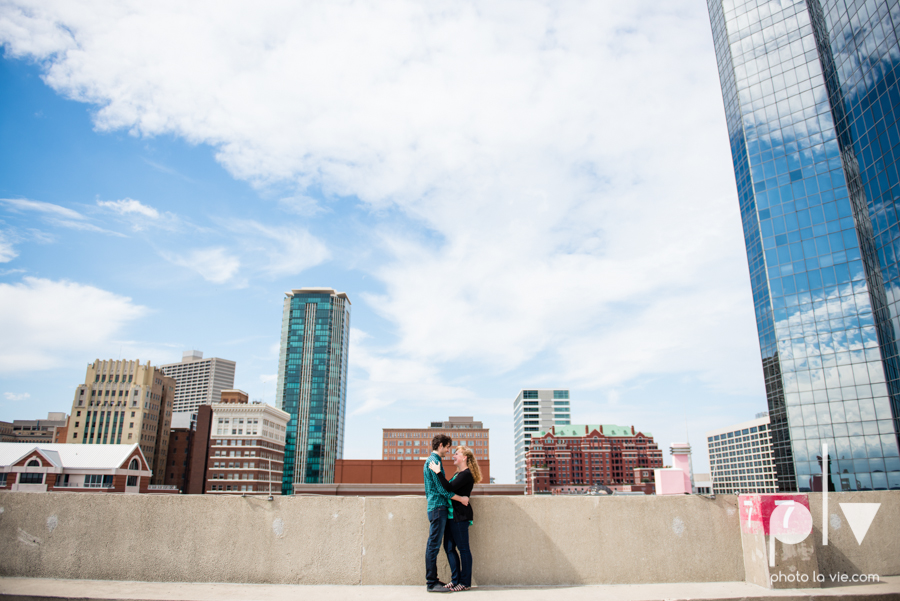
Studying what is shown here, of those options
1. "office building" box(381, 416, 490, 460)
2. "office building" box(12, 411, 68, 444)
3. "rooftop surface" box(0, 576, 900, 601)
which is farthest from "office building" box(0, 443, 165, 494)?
"office building" box(12, 411, 68, 444)

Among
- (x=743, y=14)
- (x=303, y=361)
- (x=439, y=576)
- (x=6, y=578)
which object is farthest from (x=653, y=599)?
(x=303, y=361)

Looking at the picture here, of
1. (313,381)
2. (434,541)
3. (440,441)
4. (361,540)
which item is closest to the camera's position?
(434,541)

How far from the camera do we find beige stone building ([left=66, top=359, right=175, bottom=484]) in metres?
124

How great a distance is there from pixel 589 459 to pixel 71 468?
14891 centimetres

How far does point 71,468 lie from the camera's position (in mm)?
83062

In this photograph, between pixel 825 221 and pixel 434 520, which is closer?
pixel 434 520

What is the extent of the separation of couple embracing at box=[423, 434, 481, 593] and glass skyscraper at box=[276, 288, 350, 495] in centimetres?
16316

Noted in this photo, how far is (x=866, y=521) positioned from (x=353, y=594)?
6.32m

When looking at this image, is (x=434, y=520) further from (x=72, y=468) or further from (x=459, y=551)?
(x=72, y=468)

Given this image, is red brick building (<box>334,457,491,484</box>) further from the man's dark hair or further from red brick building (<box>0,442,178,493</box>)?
red brick building (<box>0,442,178,493</box>)

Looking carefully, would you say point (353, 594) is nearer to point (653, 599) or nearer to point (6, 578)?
point (653, 599)

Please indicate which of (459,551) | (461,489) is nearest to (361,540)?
(459,551)

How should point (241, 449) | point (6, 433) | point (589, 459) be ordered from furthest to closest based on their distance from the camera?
1. point (589, 459)
2. point (6, 433)
3. point (241, 449)

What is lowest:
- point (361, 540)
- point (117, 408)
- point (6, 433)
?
point (361, 540)
